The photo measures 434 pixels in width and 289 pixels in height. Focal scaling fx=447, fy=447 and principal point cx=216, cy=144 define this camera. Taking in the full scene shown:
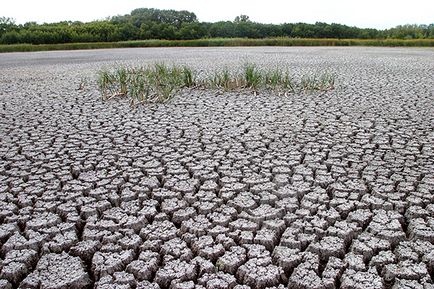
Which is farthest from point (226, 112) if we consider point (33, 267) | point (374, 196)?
point (33, 267)

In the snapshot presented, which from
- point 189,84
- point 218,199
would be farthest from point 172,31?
point 218,199

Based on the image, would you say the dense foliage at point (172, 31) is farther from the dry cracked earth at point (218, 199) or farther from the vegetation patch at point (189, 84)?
the dry cracked earth at point (218, 199)

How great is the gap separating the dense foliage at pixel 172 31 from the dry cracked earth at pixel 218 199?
78.5 feet

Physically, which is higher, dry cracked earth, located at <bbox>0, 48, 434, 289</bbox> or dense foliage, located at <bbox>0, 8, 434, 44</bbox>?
dense foliage, located at <bbox>0, 8, 434, 44</bbox>

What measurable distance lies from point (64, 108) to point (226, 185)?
347 cm

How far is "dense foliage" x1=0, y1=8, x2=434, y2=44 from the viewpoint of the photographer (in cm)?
2724

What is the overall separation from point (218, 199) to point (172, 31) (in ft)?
95.8

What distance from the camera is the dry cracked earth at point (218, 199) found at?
6.57 ft

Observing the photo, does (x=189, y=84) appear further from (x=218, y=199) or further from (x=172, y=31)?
(x=172, y=31)

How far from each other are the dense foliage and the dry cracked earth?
23.9m

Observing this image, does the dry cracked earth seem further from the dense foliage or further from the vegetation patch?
the dense foliage

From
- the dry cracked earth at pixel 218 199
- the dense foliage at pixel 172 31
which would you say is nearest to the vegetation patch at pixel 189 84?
the dry cracked earth at pixel 218 199

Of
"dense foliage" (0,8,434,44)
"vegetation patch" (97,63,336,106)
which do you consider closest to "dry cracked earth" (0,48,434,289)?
"vegetation patch" (97,63,336,106)

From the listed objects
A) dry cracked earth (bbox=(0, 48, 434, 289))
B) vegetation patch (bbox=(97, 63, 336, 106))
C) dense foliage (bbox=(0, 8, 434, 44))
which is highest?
dense foliage (bbox=(0, 8, 434, 44))
